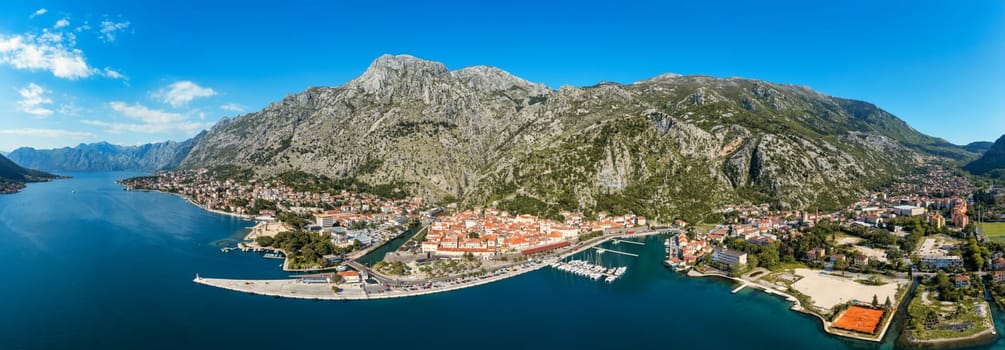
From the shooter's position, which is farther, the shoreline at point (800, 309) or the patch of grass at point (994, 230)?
the patch of grass at point (994, 230)

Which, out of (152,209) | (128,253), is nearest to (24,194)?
(152,209)

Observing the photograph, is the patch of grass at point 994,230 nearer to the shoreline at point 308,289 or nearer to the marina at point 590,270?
the marina at point 590,270

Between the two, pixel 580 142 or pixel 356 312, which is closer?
pixel 356 312

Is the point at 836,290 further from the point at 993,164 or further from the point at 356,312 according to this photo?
the point at 993,164

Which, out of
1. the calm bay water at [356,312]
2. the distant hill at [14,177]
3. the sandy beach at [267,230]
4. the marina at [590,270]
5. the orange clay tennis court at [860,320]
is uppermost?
the distant hill at [14,177]

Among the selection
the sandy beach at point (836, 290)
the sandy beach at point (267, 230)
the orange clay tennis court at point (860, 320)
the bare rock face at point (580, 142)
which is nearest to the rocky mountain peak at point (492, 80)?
the bare rock face at point (580, 142)

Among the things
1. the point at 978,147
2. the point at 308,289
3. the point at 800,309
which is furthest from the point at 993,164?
the point at 308,289
